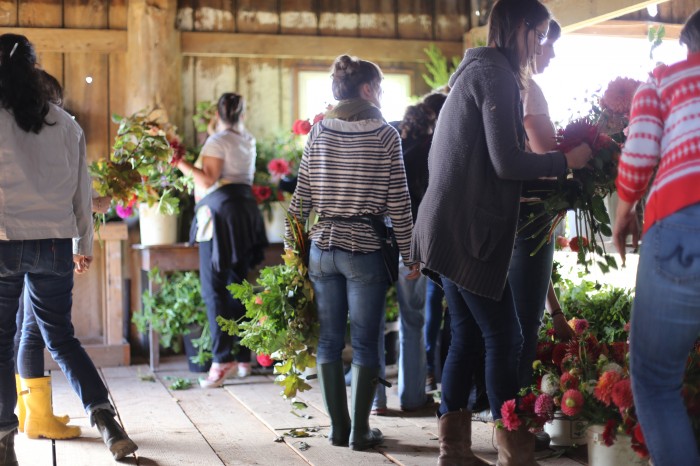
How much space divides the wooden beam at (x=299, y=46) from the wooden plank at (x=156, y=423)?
6.81ft

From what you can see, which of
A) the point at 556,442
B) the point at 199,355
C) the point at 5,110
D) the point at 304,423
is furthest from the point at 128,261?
the point at 556,442

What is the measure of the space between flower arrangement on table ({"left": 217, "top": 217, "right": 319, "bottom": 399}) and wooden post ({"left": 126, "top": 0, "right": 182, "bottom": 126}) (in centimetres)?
242

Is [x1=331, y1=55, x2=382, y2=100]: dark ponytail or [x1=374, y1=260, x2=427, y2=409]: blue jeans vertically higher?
[x1=331, y1=55, x2=382, y2=100]: dark ponytail

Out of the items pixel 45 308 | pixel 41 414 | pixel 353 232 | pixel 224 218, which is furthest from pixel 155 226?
pixel 353 232

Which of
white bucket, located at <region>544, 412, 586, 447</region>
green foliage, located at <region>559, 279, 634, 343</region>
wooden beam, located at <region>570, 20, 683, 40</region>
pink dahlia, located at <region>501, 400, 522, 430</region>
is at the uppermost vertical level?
wooden beam, located at <region>570, 20, 683, 40</region>

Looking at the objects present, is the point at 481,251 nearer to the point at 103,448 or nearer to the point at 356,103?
the point at 356,103

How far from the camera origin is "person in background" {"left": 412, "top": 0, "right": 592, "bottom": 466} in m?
2.63

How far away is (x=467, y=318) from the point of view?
112 inches

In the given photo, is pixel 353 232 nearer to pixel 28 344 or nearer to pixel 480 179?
pixel 480 179

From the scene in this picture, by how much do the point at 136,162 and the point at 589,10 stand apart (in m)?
2.53

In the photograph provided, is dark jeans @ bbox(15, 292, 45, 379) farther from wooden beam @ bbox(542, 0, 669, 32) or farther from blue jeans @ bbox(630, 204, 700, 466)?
wooden beam @ bbox(542, 0, 669, 32)

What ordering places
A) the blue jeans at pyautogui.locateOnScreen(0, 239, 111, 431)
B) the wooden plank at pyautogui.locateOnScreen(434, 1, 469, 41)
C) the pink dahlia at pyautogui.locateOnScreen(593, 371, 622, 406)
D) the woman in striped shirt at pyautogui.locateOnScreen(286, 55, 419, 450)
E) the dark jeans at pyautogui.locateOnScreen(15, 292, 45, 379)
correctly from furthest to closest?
the wooden plank at pyautogui.locateOnScreen(434, 1, 469, 41), the dark jeans at pyautogui.locateOnScreen(15, 292, 45, 379), the woman in striped shirt at pyautogui.locateOnScreen(286, 55, 419, 450), the blue jeans at pyautogui.locateOnScreen(0, 239, 111, 431), the pink dahlia at pyautogui.locateOnScreen(593, 371, 622, 406)

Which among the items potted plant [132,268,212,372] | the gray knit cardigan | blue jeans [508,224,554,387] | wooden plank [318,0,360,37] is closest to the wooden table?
potted plant [132,268,212,372]

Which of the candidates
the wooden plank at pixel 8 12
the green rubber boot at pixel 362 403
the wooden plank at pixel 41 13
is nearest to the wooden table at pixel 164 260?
the wooden plank at pixel 41 13
